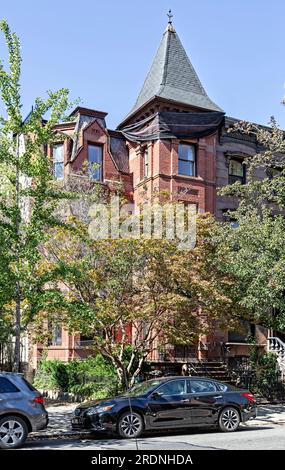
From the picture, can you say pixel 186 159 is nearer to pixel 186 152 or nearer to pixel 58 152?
pixel 186 152

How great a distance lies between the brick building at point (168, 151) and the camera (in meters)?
25.8

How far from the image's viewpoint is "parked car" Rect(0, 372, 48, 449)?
11312 millimetres

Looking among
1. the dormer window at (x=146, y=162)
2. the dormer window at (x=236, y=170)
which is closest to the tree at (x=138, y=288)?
the dormer window at (x=146, y=162)

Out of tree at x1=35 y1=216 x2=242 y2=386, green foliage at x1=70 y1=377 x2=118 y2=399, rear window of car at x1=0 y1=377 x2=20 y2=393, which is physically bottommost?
green foliage at x1=70 y1=377 x2=118 y2=399

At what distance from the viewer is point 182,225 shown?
758 inches

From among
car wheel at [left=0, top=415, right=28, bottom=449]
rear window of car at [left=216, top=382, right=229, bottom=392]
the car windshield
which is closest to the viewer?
car wheel at [left=0, top=415, right=28, bottom=449]

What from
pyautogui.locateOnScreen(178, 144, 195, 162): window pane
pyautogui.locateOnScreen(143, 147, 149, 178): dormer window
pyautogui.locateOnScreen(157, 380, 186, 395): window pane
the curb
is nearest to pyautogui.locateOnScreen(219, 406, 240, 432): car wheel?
pyautogui.locateOnScreen(157, 380, 186, 395): window pane

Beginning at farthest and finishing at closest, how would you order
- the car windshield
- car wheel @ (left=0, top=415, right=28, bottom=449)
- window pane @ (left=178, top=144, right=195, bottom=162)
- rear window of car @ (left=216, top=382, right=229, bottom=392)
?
window pane @ (left=178, top=144, right=195, bottom=162) < rear window of car @ (left=216, top=382, right=229, bottom=392) < the car windshield < car wheel @ (left=0, top=415, right=28, bottom=449)

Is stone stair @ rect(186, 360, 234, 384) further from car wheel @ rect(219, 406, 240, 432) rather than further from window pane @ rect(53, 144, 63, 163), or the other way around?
window pane @ rect(53, 144, 63, 163)

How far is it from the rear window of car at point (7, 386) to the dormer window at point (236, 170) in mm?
18958
